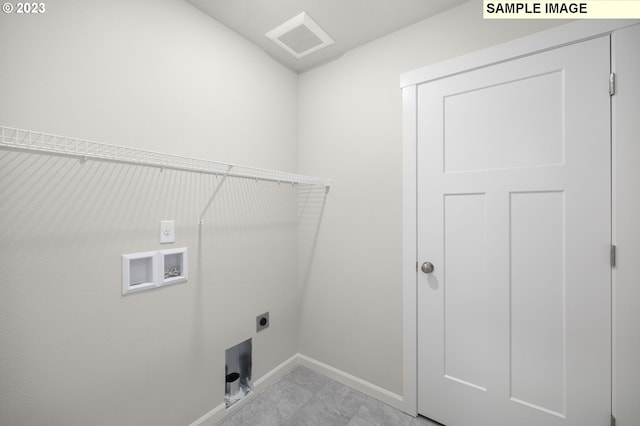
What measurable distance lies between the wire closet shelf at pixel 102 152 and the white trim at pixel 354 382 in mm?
1449

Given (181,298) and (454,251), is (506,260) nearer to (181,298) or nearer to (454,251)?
(454,251)

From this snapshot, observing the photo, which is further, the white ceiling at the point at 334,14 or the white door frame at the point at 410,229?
the white door frame at the point at 410,229

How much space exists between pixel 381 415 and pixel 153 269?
158 centimetres

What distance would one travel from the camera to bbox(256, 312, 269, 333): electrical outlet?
1856mm

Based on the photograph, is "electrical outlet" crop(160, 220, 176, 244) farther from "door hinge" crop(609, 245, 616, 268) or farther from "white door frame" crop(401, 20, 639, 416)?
"door hinge" crop(609, 245, 616, 268)

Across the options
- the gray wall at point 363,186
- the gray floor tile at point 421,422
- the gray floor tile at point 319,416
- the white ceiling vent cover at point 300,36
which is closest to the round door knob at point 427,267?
the gray wall at point 363,186

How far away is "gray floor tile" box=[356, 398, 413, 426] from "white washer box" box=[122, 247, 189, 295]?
1369 mm

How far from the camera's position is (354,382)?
1867mm

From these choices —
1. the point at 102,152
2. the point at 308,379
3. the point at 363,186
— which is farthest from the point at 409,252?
the point at 102,152

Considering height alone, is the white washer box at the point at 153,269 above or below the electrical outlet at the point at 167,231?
below

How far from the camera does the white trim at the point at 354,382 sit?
1.70 metres

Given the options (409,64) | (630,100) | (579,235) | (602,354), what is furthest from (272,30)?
(602,354)

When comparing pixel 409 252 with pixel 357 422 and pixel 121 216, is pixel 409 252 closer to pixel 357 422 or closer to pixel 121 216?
pixel 357 422

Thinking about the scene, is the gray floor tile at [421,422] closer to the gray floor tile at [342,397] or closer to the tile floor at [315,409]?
the tile floor at [315,409]
